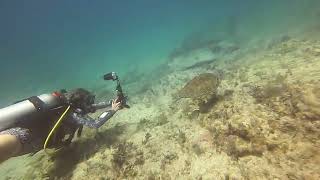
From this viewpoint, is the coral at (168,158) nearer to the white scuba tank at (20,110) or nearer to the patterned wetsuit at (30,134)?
the patterned wetsuit at (30,134)

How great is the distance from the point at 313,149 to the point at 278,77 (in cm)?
295

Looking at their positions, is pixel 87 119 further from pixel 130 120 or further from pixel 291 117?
pixel 291 117

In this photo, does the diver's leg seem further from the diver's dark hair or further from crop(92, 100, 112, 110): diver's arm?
crop(92, 100, 112, 110): diver's arm

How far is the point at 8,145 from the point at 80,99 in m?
1.91

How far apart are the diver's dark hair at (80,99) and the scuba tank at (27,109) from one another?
1.01ft

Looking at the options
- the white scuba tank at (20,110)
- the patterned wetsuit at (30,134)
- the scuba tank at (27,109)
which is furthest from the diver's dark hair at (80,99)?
the white scuba tank at (20,110)

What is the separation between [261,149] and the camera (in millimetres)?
4930

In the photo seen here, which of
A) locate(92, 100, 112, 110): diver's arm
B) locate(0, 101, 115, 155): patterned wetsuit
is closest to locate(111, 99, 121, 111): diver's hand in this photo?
locate(0, 101, 115, 155): patterned wetsuit

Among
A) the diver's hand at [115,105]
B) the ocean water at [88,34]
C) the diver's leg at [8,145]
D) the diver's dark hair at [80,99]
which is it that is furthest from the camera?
the ocean water at [88,34]

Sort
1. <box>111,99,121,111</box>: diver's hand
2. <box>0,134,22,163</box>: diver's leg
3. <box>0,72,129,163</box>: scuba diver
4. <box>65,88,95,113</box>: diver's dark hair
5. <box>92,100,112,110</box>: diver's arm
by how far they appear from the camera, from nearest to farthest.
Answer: <box>0,134,22,163</box>: diver's leg < <box>0,72,129,163</box>: scuba diver < <box>65,88,95,113</box>: diver's dark hair < <box>111,99,121,111</box>: diver's hand < <box>92,100,112,110</box>: diver's arm

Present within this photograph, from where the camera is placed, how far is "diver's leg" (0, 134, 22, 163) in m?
5.04

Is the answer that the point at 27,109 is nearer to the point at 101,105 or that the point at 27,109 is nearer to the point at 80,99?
the point at 80,99

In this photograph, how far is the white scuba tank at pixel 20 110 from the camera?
544cm

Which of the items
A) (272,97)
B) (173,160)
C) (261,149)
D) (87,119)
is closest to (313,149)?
(261,149)
